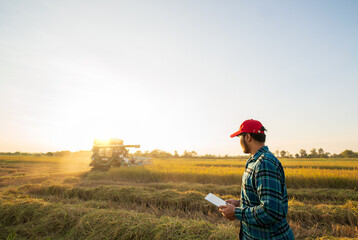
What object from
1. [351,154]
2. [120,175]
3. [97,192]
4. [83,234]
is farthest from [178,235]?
[351,154]

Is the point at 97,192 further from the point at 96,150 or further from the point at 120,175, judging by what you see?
the point at 96,150

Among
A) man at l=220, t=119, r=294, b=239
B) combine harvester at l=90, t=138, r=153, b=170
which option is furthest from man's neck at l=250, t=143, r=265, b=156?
combine harvester at l=90, t=138, r=153, b=170

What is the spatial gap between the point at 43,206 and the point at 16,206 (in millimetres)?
593

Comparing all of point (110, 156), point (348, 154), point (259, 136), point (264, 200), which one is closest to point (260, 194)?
point (264, 200)

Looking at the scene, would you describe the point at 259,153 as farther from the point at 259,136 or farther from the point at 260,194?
the point at 260,194

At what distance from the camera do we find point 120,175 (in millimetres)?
10977

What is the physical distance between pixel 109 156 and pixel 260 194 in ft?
42.8

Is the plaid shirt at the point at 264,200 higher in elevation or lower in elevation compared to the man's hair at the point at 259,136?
lower

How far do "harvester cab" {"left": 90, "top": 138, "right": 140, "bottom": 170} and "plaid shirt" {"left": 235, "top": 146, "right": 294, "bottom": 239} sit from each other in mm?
12297

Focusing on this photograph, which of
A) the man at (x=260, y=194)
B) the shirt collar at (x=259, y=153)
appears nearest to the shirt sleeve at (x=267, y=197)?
the man at (x=260, y=194)

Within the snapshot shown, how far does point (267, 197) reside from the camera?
4.70 feet

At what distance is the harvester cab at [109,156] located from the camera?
42.9ft

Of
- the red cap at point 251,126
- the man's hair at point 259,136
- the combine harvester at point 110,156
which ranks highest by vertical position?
the red cap at point 251,126

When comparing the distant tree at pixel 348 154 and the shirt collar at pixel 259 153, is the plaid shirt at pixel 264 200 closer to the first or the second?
the shirt collar at pixel 259 153
